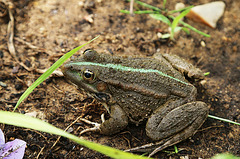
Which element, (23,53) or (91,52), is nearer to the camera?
(91,52)

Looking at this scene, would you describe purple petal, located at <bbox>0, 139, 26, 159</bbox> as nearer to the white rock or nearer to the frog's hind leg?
the frog's hind leg

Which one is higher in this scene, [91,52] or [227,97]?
[91,52]

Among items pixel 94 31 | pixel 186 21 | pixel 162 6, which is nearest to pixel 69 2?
pixel 94 31

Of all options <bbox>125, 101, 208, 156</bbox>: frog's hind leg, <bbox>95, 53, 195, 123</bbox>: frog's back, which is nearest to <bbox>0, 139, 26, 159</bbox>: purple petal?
<bbox>95, 53, 195, 123</bbox>: frog's back

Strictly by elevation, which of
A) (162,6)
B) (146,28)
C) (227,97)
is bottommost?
(227,97)

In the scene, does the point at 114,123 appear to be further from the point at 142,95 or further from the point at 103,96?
the point at 142,95

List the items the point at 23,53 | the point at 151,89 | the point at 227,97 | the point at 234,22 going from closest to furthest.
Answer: the point at 151,89 → the point at 227,97 → the point at 23,53 → the point at 234,22

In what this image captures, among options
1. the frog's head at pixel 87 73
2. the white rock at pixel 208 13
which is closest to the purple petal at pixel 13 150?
the frog's head at pixel 87 73

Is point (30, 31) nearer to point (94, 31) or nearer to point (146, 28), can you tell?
point (94, 31)
